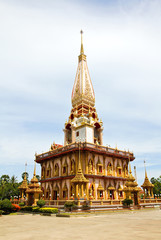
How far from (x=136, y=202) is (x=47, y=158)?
1873cm

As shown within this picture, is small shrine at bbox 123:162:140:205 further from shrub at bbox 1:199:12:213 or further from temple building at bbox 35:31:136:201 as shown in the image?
shrub at bbox 1:199:12:213

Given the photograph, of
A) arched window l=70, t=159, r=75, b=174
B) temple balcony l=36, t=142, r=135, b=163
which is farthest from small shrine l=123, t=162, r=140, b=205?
arched window l=70, t=159, r=75, b=174

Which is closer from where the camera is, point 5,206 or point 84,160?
point 5,206

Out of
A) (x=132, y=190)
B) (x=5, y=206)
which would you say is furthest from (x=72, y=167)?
(x=5, y=206)

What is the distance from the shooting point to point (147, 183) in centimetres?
3991

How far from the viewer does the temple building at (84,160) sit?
3347 centimetres

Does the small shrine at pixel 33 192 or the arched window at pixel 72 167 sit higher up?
the arched window at pixel 72 167

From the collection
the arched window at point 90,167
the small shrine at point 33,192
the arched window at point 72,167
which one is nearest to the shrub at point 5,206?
the small shrine at point 33,192

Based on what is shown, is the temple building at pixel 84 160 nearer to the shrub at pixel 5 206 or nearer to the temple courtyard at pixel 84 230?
the shrub at pixel 5 206

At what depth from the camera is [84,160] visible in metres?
33.9

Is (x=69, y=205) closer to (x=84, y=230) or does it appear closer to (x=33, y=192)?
(x=33, y=192)

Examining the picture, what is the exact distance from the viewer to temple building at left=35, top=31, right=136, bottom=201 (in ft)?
110

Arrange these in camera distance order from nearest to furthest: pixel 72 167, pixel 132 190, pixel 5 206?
1. pixel 5 206
2. pixel 132 190
3. pixel 72 167

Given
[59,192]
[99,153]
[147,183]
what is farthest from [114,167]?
[59,192]
